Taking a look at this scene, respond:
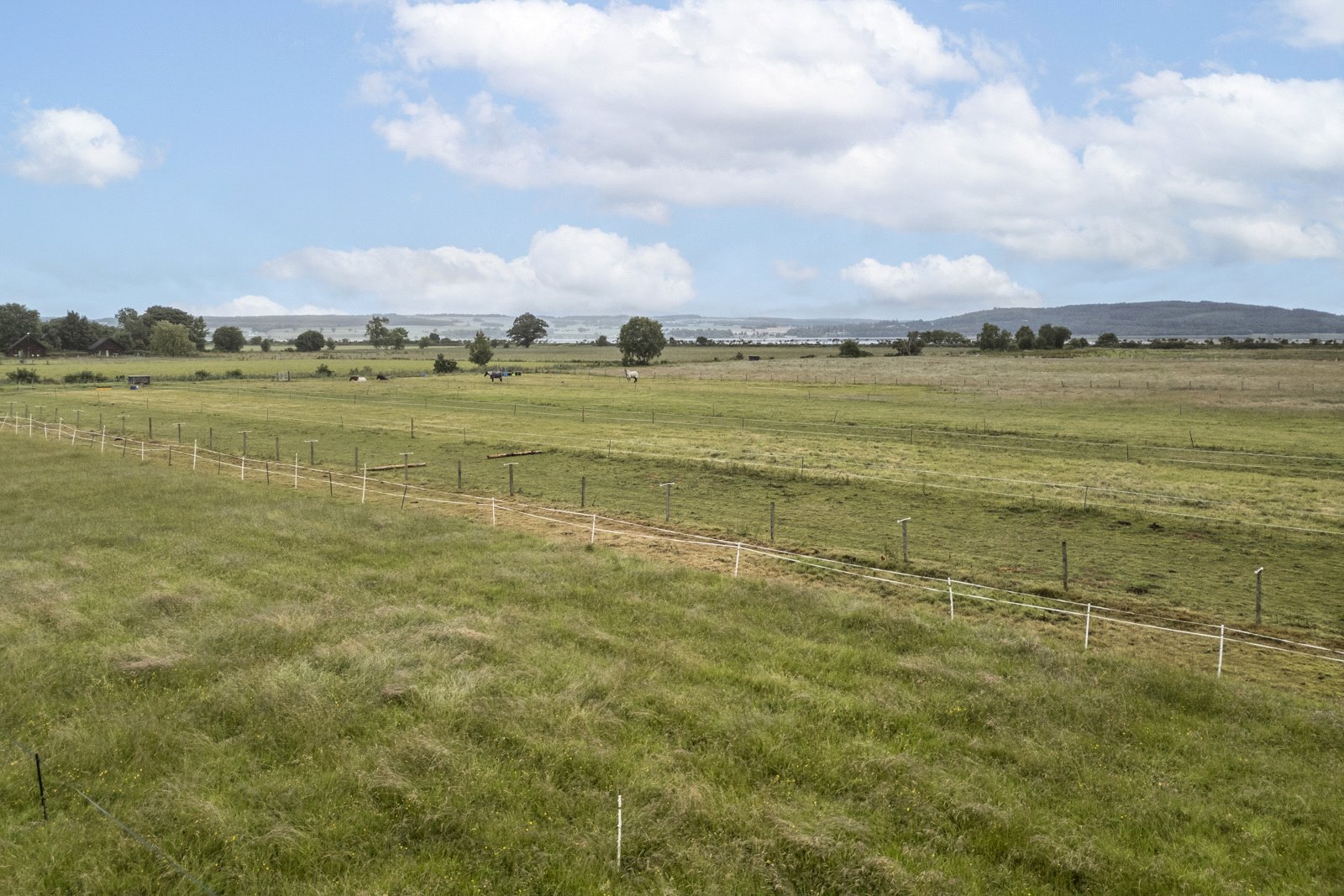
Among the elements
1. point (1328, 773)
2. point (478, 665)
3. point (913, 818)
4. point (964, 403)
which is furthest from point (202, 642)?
point (964, 403)

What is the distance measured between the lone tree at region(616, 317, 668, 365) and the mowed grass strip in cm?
14466

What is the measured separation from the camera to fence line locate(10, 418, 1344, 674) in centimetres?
1850

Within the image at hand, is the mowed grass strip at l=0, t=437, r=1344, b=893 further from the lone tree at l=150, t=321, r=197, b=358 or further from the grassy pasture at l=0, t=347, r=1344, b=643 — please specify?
the lone tree at l=150, t=321, r=197, b=358

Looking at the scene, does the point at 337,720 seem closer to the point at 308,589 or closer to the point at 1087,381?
the point at 308,589

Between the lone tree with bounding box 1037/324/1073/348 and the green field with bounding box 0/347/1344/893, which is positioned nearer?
the green field with bounding box 0/347/1344/893

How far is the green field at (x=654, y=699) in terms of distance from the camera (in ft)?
33.6

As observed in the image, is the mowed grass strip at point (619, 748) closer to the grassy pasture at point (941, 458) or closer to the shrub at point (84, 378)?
the grassy pasture at point (941, 458)

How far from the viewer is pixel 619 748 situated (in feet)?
41.3

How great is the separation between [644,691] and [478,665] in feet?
10.3

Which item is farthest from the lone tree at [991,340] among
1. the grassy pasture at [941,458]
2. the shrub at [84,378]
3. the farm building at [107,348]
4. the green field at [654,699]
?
the farm building at [107,348]

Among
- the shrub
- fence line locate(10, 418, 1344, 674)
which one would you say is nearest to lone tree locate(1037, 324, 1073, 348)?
the shrub

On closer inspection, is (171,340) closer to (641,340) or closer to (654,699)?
(641,340)

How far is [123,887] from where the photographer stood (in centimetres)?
962

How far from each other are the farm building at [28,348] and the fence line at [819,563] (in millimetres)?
157039
